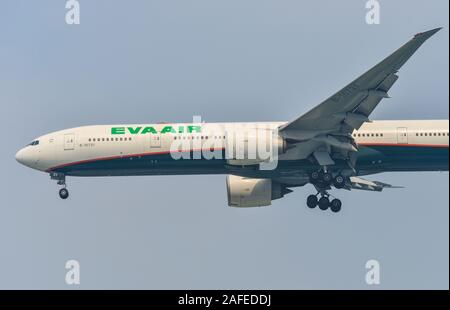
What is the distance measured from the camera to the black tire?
4241cm

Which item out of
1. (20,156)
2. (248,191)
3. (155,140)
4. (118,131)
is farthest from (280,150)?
(20,156)

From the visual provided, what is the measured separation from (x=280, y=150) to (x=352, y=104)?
127 inches

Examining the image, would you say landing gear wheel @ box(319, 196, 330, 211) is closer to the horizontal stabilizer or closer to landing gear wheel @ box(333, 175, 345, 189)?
landing gear wheel @ box(333, 175, 345, 189)

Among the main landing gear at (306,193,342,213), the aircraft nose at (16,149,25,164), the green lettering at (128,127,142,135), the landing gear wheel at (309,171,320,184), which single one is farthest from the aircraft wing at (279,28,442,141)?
the aircraft nose at (16,149,25,164)

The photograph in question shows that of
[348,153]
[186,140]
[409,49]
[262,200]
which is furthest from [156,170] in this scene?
[409,49]

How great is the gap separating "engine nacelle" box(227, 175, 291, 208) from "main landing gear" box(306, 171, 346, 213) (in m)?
1.93

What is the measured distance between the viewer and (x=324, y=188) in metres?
43.0

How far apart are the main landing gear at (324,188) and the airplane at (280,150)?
39 millimetres

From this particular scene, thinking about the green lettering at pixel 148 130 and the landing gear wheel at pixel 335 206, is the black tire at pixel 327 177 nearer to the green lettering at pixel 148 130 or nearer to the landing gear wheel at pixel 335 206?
the landing gear wheel at pixel 335 206

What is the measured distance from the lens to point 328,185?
4262 cm

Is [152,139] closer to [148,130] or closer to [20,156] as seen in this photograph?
[148,130]

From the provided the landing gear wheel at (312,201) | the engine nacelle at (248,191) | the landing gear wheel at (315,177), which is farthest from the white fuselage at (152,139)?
the landing gear wheel at (312,201)
